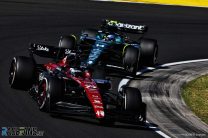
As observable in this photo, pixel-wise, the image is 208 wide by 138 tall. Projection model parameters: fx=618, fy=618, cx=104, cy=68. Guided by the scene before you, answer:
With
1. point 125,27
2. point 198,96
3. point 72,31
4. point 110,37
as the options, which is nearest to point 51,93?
point 198,96

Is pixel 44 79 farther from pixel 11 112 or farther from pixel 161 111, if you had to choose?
pixel 161 111

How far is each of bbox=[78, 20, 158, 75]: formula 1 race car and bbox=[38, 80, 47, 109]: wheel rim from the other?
136 inches

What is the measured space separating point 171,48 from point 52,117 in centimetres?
1133

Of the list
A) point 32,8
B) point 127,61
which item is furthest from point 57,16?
point 127,61

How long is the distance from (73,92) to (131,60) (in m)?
4.61

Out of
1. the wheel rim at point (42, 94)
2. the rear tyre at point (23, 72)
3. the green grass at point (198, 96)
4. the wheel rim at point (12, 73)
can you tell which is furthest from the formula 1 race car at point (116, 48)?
the wheel rim at point (42, 94)

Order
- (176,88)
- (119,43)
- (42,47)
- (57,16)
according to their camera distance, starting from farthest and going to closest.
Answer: (57,16), (119,43), (176,88), (42,47)

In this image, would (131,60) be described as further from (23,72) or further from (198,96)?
(23,72)

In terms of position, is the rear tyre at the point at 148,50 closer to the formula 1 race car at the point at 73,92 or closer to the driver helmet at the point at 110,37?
the driver helmet at the point at 110,37

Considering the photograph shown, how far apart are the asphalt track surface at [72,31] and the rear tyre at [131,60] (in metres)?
3.49

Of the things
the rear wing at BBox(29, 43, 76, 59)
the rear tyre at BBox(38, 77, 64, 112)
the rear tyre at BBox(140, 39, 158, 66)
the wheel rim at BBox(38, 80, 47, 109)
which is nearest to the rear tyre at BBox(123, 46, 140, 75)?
the rear tyre at BBox(140, 39, 158, 66)

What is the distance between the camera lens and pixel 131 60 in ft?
59.9

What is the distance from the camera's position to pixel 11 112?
13.5 meters

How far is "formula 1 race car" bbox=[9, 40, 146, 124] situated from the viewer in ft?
43.3
